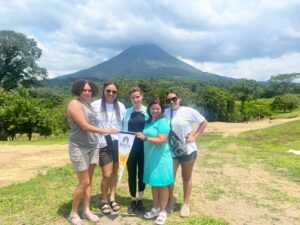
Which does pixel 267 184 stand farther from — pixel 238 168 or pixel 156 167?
pixel 156 167

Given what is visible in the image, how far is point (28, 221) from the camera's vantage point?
513 centimetres

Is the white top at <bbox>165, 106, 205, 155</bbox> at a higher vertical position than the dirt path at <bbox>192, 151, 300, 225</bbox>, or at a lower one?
higher

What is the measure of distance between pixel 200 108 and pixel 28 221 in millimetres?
51334

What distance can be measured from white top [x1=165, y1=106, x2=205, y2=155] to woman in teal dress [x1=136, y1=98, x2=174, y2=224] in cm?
25

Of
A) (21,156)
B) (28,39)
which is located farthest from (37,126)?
(28,39)

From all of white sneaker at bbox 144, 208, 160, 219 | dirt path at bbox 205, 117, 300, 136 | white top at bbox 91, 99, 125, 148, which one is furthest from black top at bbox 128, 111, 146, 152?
dirt path at bbox 205, 117, 300, 136

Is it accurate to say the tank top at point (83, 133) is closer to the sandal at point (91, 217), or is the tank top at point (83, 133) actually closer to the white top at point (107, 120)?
the white top at point (107, 120)

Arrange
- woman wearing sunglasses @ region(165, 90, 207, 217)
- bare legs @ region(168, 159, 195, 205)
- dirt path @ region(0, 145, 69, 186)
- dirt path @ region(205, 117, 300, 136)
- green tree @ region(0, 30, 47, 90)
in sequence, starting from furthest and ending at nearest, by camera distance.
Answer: green tree @ region(0, 30, 47, 90) < dirt path @ region(205, 117, 300, 136) < dirt path @ region(0, 145, 69, 186) < bare legs @ region(168, 159, 195, 205) < woman wearing sunglasses @ region(165, 90, 207, 217)

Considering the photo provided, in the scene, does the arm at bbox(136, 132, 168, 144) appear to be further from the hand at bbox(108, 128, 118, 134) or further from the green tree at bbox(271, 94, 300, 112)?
the green tree at bbox(271, 94, 300, 112)

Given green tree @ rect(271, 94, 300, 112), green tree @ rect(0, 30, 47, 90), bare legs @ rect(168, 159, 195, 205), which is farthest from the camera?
green tree @ rect(271, 94, 300, 112)

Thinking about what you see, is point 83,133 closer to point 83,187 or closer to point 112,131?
point 112,131

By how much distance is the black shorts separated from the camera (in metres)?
4.95

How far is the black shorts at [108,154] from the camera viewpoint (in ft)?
16.2

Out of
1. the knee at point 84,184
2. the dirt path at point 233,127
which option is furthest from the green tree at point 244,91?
the knee at point 84,184
